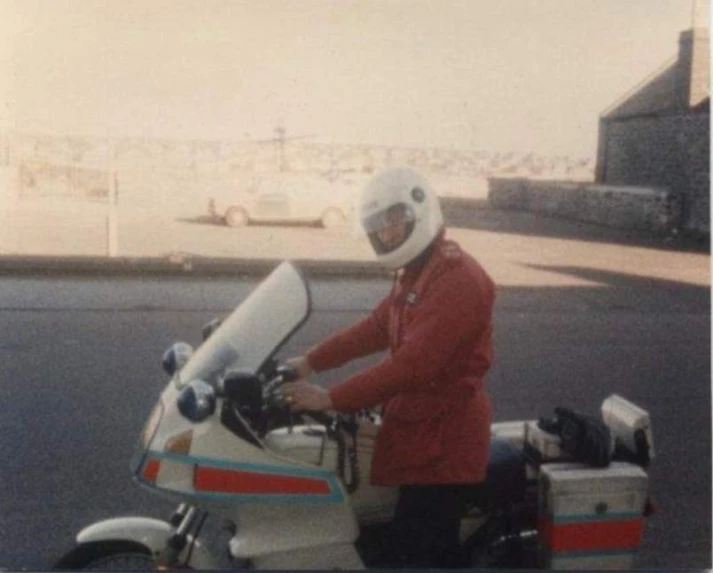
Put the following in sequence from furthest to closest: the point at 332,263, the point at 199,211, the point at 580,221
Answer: the point at 580,221 → the point at 199,211 → the point at 332,263

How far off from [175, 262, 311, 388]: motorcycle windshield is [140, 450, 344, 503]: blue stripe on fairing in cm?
24

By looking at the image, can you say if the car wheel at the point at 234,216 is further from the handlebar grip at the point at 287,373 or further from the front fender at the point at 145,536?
the front fender at the point at 145,536

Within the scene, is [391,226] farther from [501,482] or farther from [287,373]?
[501,482]

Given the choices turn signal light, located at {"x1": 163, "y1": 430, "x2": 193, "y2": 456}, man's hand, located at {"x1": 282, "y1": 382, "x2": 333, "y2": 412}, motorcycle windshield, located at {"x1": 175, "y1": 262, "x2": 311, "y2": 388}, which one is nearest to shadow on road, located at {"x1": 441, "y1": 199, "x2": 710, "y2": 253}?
motorcycle windshield, located at {"x1": 175, "y1": 262, "x2": 311, "y2": 388}

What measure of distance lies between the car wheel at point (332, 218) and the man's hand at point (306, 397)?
23387 mm

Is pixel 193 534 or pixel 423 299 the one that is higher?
pixel 423 299

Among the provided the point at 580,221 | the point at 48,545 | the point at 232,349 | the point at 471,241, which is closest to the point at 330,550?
the point at 232,349

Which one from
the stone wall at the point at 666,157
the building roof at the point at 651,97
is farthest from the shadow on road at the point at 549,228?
the building roof at the point at 651,97

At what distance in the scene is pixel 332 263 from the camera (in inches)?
654

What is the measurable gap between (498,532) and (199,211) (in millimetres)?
24911

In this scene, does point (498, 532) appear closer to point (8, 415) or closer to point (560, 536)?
point (560, 536)

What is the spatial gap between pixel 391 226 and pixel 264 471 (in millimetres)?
823

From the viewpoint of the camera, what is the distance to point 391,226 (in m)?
3.33

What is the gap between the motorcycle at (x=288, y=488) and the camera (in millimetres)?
3203
